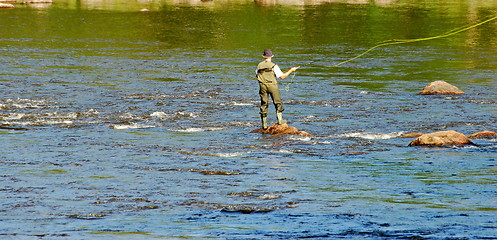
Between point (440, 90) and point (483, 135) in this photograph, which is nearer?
point (483, 135)

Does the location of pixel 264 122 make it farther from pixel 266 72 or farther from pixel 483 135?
pixel 483 135

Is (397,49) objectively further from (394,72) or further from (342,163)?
(342,163)

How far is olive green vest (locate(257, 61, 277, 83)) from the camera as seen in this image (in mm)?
18953

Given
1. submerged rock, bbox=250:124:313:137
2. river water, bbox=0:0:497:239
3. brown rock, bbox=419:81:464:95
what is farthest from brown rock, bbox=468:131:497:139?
brown rock, bbox=419:81:464:95

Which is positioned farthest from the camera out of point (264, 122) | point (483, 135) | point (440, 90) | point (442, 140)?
point (440, 90)

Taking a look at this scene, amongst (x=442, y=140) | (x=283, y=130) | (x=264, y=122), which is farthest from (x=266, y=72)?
(x=442, y=140)

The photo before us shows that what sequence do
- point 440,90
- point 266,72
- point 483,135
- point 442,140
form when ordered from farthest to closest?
point 440,90 < point 266,72 < point 483,135 < point 442,140

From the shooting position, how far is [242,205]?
12.8 m

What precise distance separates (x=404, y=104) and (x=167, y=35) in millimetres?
27488

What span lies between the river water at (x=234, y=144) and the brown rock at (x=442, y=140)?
0.38 m

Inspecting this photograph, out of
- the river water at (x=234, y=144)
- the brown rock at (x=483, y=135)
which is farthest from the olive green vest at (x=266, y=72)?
the brown rock at (x=483, y=135)

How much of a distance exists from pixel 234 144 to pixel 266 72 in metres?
1.88

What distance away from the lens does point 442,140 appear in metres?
17.7

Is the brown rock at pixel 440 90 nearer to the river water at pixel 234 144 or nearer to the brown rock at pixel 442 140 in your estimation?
the river water at pixel 234 144
